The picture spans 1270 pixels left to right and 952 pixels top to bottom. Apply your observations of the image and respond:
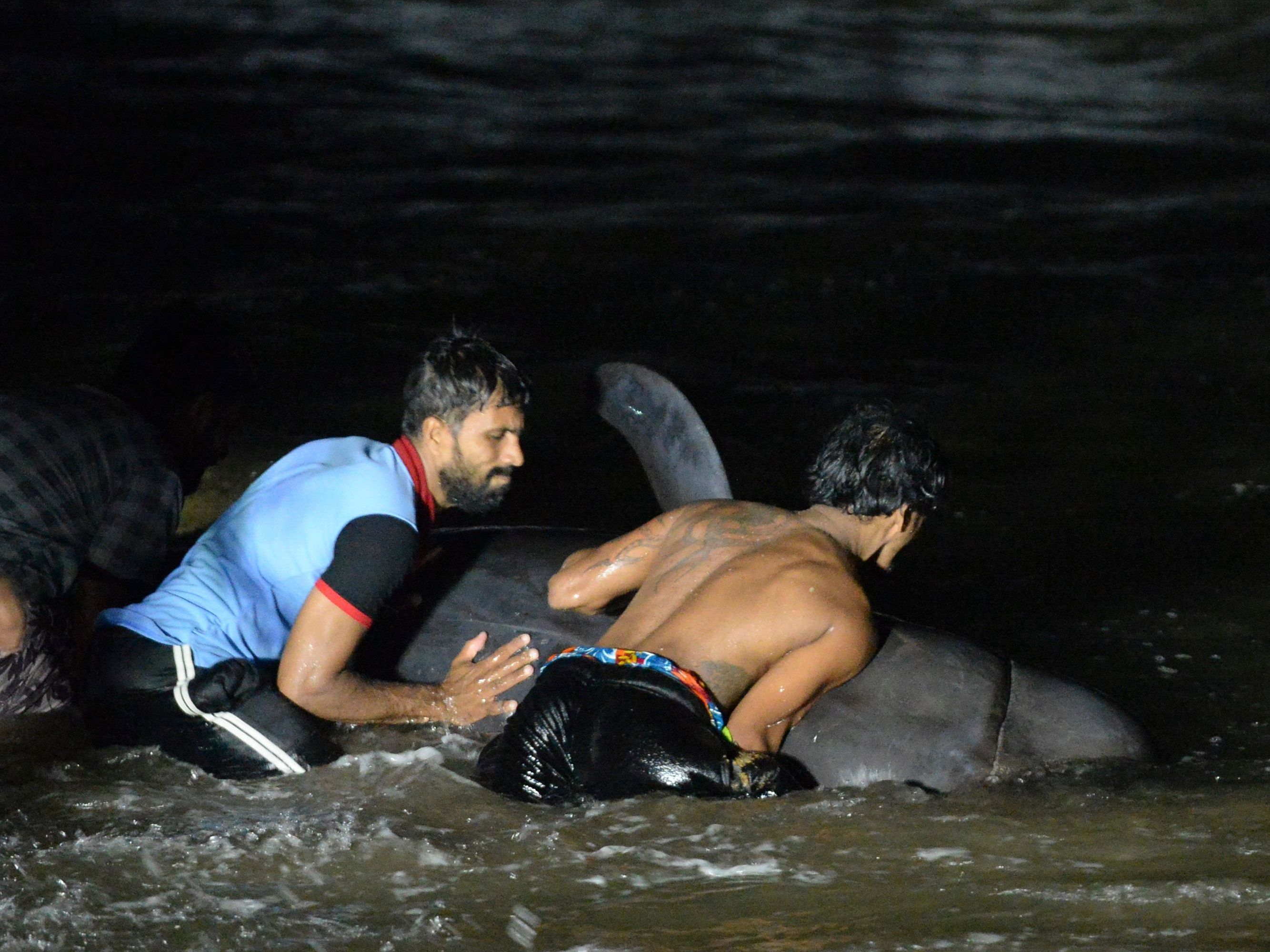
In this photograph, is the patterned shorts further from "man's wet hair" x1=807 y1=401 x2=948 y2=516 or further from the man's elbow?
"man's wet hair" x1=807 y1=401 x2=948 y2=516

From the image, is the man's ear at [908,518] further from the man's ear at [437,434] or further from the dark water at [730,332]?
the man's ear at [437,434]

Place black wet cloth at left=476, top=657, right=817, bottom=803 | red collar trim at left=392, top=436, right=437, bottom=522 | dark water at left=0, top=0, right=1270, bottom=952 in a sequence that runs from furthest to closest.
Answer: red collar trim at left=392, top=436, right=437, bottom=522, black wet cloth at left=476, top=657, right=817, bottom=803, dark water at left=0, top=0, right=1270, bottom=952

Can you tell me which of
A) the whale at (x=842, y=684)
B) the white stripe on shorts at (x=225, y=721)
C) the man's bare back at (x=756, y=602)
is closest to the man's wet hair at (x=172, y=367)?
the white stripe on shorts at (x=225, y=721)

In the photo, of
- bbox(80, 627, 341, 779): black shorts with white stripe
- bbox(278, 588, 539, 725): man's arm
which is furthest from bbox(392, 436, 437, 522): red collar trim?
bbox(80, 627, 341, 779): black shorts with white stripe

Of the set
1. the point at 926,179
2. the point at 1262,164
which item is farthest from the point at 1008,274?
the point at 1262,164

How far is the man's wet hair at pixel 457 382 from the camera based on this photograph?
4508mm

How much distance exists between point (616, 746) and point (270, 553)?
1208mm

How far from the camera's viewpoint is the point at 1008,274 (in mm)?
11664

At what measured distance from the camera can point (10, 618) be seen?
457 cm

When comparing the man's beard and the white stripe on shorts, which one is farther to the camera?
the man's beard

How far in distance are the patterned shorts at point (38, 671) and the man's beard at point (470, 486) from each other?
4.28 feet

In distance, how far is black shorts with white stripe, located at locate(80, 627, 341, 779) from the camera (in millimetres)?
4500

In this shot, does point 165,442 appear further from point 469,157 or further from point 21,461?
point 469,157

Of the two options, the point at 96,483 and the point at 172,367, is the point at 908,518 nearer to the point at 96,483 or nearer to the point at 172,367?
the point at 172,367
